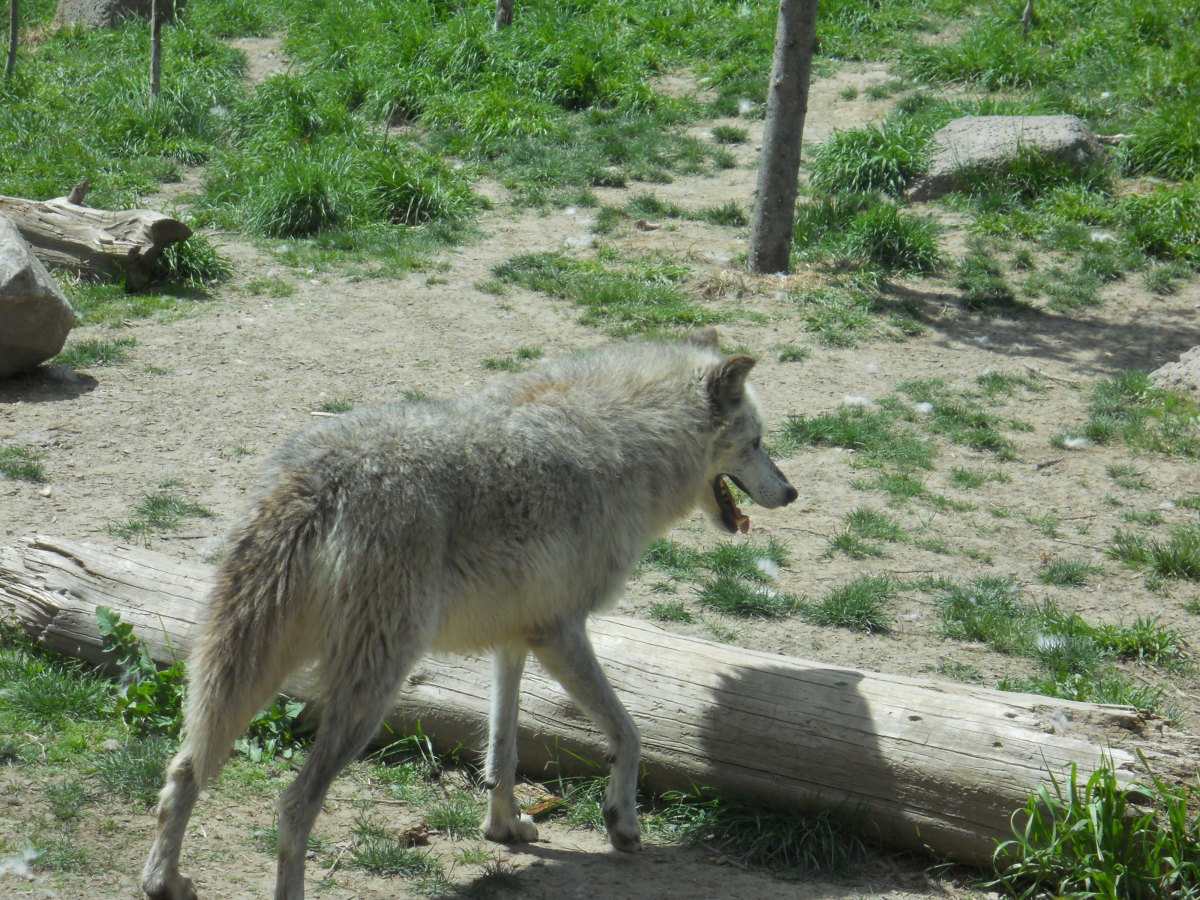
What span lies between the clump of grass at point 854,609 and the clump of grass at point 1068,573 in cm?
90

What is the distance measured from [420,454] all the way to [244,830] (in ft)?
4.88

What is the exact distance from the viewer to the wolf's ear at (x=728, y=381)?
14.8 ft

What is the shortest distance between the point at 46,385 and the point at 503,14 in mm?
8475

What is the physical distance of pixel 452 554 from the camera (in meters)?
3.67

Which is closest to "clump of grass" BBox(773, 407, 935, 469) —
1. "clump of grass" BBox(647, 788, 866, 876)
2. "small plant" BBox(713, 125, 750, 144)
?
"clump of grass" BBox(647, 788, 866, 876)

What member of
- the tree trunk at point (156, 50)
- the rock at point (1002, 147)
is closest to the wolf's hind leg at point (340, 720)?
the rock at point (1002, 147)

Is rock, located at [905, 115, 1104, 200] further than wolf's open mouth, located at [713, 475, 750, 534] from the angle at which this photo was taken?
Yes

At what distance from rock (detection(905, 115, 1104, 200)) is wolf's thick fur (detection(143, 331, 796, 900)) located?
7518 mm

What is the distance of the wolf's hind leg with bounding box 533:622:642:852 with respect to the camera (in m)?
3.97

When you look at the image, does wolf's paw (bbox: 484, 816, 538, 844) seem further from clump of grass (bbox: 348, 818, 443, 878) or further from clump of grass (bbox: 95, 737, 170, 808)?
clump of grass (bbox: 95, 737, 170, 808)

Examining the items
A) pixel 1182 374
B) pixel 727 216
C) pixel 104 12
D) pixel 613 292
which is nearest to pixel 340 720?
pixel 613 292

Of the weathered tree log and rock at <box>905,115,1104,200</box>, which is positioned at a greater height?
rock at <box>905,115,1104,200</box>

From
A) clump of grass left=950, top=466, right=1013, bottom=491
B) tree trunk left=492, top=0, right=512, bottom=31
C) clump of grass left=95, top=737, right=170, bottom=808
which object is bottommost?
clump of grass left=95, top=737, right=170, bottom=808

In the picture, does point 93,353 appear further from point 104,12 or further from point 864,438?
point 104,12
